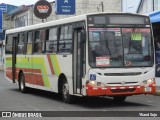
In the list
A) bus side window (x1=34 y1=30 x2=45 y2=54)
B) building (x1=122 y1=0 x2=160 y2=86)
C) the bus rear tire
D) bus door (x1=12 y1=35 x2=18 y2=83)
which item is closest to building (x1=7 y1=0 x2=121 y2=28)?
building (x1=122 y1=0 x2=160 y2=86)

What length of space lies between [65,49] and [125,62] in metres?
2.50

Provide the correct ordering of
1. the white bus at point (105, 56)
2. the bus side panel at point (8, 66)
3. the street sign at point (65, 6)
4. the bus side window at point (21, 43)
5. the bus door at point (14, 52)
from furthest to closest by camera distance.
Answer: the street sign at point (65, 6)
the bus side panel at point (8, 66)
the bus door at point (14, 52)
the bus side window at point (21, 43)
the white bus at point (105, 56)

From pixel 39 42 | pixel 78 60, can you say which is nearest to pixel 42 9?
pixel 39 42

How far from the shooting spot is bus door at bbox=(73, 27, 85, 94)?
50.8 ft

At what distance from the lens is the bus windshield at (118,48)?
592 inches

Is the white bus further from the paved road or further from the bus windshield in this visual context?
the paved road

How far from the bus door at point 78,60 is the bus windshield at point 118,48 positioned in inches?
19.9

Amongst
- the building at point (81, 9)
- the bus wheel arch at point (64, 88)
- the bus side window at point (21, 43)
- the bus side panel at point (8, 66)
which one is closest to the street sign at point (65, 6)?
the bus side panel at point (8, 66)

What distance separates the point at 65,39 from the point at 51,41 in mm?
1451

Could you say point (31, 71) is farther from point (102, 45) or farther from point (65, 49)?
point (102, 45)

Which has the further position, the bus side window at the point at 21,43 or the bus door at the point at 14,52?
the bus door at the point at 14,52

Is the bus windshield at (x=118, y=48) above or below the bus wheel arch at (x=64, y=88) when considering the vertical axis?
above

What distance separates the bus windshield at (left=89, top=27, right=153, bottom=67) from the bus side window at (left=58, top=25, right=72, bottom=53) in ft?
4.96

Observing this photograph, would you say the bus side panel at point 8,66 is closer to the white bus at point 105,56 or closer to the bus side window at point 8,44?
the bus side window at point 8,44
